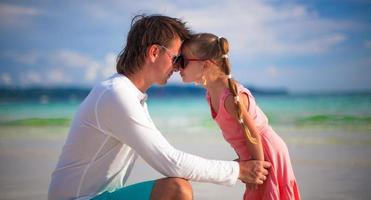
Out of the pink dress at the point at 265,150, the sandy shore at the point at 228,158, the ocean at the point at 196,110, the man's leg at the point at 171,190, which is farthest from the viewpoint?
the ocean at the point at 196,110

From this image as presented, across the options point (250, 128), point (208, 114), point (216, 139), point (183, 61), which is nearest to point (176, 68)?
point (183, 61)

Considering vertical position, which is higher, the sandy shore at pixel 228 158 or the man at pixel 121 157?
the man at pixel 121 157

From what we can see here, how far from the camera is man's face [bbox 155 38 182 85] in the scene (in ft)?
7.65

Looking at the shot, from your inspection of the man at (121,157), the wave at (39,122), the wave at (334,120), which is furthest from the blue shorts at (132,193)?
the wave at (39,122)

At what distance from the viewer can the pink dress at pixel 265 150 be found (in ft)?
7.74

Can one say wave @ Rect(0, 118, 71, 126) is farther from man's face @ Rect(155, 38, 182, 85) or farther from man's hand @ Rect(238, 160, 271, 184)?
man's hand @ Rect(238, 160, 271, 184)

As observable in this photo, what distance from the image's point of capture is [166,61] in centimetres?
234

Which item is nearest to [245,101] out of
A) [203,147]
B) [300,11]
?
[203,147]

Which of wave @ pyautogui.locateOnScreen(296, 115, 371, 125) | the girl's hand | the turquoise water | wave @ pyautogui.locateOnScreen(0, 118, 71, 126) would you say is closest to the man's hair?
the girl's hand

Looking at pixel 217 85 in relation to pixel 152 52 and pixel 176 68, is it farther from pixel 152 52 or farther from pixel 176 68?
pixel 152 52

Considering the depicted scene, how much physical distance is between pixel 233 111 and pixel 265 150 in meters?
0.26

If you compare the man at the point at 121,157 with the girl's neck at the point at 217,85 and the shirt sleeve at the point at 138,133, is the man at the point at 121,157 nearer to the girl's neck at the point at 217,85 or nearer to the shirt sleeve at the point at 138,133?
the shirt sleeve at the point at 138,133

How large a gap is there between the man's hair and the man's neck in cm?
2

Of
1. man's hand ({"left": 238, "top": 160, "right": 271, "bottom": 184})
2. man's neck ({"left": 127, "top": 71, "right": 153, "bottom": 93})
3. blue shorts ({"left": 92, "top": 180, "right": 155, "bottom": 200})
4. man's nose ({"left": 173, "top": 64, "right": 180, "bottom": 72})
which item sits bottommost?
blue shorts ({"left": 92, "top": 180, "right": 155, "bottom": 200})
